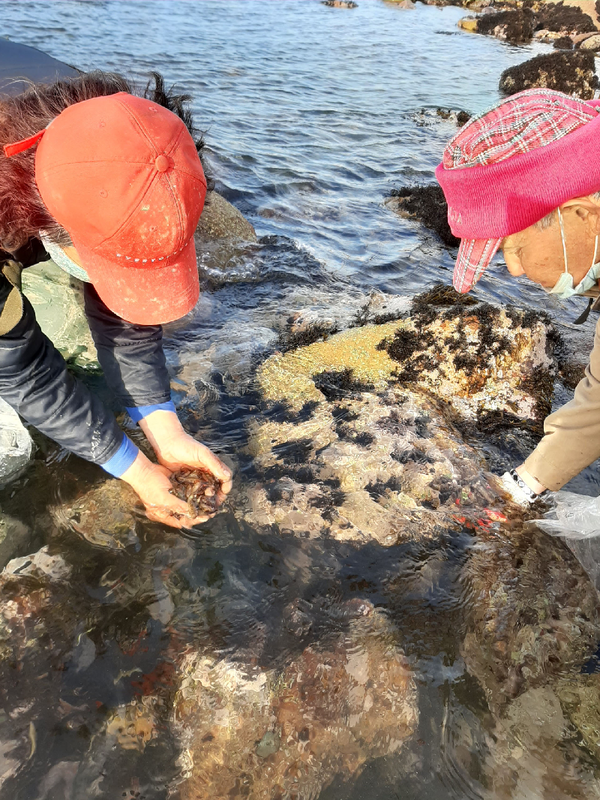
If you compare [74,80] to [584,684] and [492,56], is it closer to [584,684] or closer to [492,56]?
[584,684]

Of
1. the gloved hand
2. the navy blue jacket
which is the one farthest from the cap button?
the gloved hand

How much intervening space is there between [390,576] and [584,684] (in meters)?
0.79

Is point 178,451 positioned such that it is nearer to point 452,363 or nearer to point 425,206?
point 452,363

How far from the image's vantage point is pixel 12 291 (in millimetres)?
1827

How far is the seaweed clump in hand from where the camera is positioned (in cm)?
234

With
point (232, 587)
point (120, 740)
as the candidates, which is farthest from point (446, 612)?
point (120, 740)

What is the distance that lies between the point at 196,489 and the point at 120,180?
4.36ft

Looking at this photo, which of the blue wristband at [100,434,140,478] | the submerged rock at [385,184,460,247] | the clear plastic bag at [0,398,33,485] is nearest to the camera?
the blue wristband at [100,434,140,478]

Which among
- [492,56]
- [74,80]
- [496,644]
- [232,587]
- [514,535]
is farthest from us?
[492,56]

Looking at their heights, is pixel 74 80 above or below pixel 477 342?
above

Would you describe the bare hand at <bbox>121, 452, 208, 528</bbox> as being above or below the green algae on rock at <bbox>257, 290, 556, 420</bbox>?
below

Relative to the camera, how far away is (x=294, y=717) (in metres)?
1.90

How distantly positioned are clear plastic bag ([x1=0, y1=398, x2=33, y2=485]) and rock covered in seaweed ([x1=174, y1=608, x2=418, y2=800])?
4.25 feet

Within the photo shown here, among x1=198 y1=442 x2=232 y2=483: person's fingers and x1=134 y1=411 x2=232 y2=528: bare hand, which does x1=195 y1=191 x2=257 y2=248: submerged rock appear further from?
x1=198 y1=442 x2=232 y2=483: person's fingers
